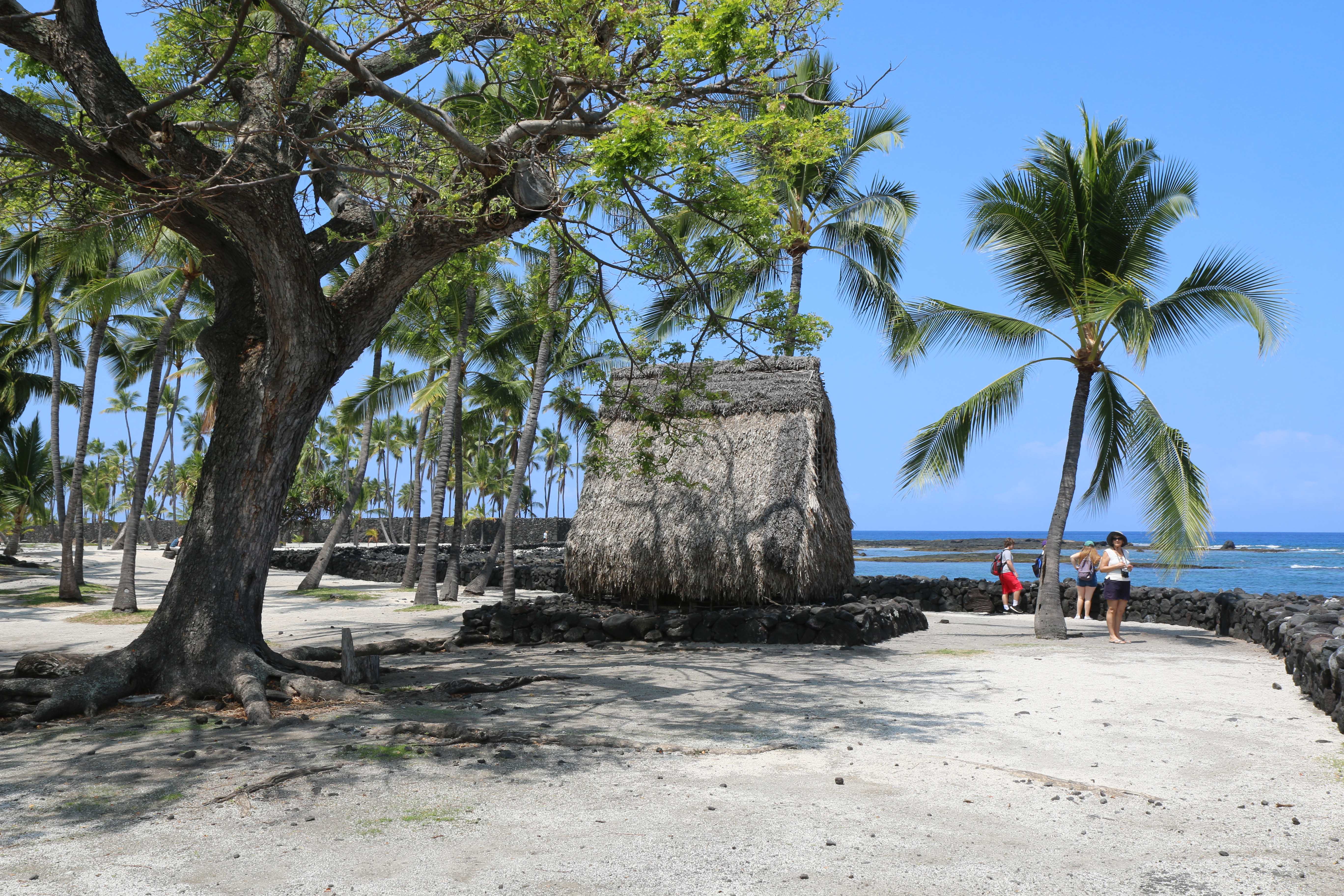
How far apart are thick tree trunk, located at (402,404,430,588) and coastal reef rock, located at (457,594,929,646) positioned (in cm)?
870

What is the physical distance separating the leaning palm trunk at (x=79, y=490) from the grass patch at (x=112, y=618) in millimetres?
2144

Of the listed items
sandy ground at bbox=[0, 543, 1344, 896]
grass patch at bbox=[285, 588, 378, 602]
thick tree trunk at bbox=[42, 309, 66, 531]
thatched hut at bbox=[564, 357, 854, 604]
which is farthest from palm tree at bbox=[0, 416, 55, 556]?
sandy ground at bbox=[0, 543, 1344, 896]

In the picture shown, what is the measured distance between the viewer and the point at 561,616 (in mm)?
11422

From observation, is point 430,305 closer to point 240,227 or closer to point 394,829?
point 240,227

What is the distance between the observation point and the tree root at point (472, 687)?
24.3ft

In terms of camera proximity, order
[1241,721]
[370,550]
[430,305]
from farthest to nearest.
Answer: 1. [370,550]
2. [430,305]
3. [1241,721]

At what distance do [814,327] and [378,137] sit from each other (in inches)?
185

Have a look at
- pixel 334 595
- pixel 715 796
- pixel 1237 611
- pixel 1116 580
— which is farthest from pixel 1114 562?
pixel 334 595

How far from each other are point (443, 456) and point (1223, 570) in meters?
39.9

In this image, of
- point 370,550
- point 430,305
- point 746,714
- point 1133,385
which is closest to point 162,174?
point 746,714

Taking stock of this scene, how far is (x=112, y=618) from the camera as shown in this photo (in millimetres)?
14055

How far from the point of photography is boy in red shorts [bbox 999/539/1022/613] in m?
17.0

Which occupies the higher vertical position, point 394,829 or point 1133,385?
point 1133,385

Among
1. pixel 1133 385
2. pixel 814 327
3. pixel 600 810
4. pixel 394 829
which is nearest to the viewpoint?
pixel 394 829
